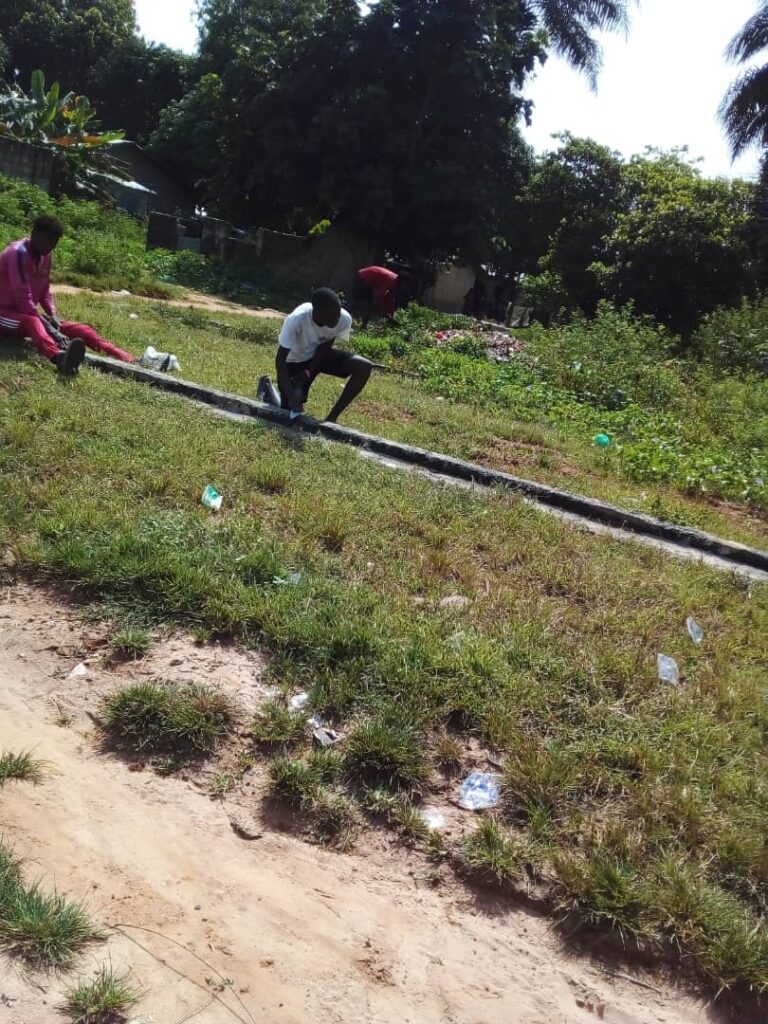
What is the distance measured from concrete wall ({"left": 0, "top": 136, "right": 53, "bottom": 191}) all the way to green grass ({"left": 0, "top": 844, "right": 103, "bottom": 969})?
1800cm

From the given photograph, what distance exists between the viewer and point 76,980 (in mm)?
1896

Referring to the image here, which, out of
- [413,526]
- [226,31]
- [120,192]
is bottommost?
[413,526]

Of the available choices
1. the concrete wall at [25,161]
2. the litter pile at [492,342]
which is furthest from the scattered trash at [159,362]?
the concrete wall at [25,161]

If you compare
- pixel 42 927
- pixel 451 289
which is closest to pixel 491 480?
pixel 42 927

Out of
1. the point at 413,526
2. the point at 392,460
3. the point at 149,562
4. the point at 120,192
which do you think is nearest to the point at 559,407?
the point at 392,460

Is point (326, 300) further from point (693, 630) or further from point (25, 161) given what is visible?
point (25, 161)

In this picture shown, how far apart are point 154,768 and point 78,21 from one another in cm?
4037

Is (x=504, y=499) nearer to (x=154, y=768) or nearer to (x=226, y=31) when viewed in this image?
(x=154, y=768)

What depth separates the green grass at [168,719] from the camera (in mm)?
2762

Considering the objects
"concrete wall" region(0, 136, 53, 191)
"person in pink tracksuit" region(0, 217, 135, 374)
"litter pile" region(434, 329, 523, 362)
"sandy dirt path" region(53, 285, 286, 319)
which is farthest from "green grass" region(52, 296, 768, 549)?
"concrete wall" region(0, 136, 53, 191)

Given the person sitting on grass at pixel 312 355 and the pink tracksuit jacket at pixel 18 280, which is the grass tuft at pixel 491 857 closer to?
the person sitting on grass at pixel 312 355

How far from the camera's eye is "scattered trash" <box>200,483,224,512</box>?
Result: 436 centimetres

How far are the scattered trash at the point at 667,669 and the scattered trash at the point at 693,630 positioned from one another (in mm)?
340

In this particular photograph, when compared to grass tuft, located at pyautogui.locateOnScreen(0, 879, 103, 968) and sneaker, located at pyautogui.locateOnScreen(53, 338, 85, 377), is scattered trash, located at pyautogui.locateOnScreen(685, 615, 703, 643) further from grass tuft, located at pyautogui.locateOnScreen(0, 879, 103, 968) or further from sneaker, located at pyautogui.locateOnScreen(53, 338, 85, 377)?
sneaker, located at pyautogui.locateOnScreen(53, 338, 85, 377)
